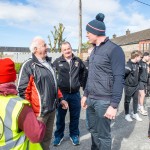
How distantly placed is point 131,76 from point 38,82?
362cm

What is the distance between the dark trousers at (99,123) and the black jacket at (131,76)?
2.93 m

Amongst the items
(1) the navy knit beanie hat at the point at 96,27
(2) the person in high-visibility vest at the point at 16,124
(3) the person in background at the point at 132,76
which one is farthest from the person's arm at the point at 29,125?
(3) the person in background at the point at 132,76

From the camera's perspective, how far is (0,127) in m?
1.77

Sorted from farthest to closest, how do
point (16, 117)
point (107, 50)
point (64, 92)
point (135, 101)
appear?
point (135, 101), point (64, 92), point (107, 50), point (16, 117)

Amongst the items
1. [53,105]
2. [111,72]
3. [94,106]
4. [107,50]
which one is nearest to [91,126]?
[94,106]

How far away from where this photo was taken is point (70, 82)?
4.47 m

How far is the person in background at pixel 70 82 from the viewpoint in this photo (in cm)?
448

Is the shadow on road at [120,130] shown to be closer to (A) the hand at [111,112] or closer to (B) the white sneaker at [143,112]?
(B) the white sneaker at [143,112]

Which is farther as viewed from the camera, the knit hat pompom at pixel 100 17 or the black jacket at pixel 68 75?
the black jacket at pixel 68 75

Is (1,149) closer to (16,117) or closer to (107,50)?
(16,117)

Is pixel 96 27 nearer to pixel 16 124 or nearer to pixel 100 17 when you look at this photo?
pixel 100 17

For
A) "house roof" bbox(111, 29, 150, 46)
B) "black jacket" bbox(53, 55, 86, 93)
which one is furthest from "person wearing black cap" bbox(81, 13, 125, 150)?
"house roof" bbox(111, 29, 150, 46)

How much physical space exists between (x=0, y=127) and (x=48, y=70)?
1.60 meters

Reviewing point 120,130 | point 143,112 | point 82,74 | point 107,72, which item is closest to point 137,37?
point 143,112
